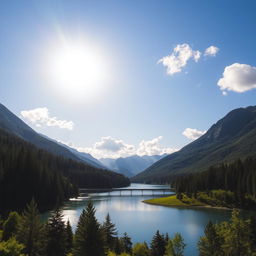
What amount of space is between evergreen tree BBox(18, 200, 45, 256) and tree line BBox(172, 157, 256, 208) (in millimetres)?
108281

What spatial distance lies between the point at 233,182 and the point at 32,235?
407 feet

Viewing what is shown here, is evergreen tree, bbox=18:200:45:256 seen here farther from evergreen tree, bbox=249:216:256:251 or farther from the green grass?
the green grass

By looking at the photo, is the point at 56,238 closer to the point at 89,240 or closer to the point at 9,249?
the point at 9,249

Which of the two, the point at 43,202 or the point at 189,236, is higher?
the point at 43,202

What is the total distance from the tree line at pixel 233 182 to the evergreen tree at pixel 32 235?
10828 cm

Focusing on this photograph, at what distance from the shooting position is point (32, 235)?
4269cm

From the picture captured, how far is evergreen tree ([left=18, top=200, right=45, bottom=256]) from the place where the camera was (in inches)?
1659

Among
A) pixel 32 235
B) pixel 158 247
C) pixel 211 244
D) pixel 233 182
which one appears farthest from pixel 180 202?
pixel 32 235

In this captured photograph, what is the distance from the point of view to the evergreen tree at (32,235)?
4213 centimetres

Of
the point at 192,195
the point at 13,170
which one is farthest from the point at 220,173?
the point at 13,170

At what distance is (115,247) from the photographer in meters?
54.4

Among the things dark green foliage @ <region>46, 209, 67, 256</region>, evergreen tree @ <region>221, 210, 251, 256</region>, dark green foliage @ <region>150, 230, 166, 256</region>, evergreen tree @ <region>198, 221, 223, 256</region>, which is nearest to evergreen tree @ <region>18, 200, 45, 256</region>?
dark green foliage @ <region>46, 209, 67, 256</region>

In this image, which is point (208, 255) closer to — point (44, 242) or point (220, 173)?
point (44, 242)

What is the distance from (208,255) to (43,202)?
99901 mm
